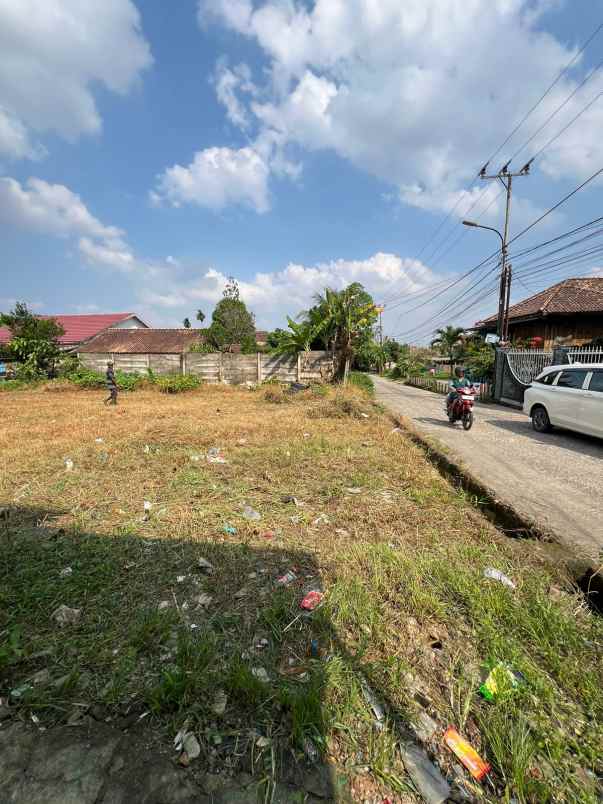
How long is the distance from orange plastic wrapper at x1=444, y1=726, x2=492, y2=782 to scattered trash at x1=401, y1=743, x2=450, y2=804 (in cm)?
11

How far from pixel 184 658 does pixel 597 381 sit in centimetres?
685

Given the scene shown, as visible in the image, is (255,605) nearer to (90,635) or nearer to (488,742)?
(90,635)

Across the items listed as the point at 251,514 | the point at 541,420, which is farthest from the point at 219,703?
the point at 541,420

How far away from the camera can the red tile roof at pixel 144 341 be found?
77.9 ft

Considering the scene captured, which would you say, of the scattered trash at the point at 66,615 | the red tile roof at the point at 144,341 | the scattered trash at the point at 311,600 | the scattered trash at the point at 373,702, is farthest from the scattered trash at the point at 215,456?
the red tile roof at the point at 144,341

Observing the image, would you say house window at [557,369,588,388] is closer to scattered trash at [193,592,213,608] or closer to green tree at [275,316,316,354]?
scattered trash at [193,592,213,608]

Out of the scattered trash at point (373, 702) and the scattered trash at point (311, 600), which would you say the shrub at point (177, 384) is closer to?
the scattered trash at point (311, 600)

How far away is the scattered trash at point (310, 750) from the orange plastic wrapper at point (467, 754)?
19.4 inches

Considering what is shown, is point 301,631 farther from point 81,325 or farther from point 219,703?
point 81,325

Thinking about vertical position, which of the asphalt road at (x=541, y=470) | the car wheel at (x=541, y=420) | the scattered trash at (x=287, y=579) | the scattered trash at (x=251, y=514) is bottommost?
the scattered trash at (x=251, y=514)

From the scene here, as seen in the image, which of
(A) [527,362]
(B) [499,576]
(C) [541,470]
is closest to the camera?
(B) [499,576]

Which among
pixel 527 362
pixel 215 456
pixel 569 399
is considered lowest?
pixel 215 456

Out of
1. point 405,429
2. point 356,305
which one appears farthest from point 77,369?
point 405,429

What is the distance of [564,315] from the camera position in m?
13.7
